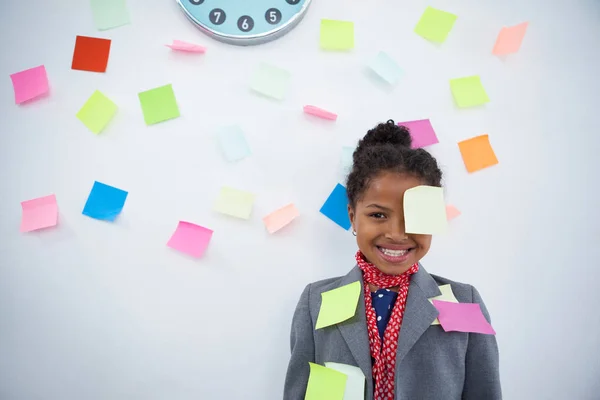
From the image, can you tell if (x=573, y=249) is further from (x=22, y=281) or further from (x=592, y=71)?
(x=22, y=281)

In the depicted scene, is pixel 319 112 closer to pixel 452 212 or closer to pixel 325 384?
pixel 452 212

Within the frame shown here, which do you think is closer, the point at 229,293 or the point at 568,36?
the point at 229,293

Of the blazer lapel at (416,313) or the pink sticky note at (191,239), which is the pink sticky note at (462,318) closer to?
the blazer lapel at (416,313)

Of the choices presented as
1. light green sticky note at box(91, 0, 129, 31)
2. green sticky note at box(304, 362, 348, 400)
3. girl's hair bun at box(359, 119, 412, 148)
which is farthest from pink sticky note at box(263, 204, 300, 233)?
light green sticky note at box(91, 0, 129, 31)

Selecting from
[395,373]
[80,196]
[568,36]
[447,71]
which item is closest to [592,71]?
[568,36]

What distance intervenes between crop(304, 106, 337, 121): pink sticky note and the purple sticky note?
17 centimetres

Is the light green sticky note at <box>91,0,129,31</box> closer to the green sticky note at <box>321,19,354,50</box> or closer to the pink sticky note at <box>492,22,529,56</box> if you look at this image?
the green sticky note at <box>321,19,354,50</box>

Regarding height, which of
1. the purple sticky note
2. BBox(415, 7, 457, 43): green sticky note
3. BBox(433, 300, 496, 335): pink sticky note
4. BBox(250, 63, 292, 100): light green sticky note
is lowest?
BBox(433, 300, 496, 335): pink sticky note

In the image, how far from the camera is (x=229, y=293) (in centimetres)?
118

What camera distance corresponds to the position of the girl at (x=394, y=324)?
90 cm

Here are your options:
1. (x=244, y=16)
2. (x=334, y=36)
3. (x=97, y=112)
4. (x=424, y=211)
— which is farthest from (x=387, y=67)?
(x=97, y=112)

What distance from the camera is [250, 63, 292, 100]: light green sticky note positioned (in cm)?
122

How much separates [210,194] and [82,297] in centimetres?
38

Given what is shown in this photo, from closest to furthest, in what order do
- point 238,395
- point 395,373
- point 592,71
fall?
point 395,373 < point 238,395 < point 592,71
